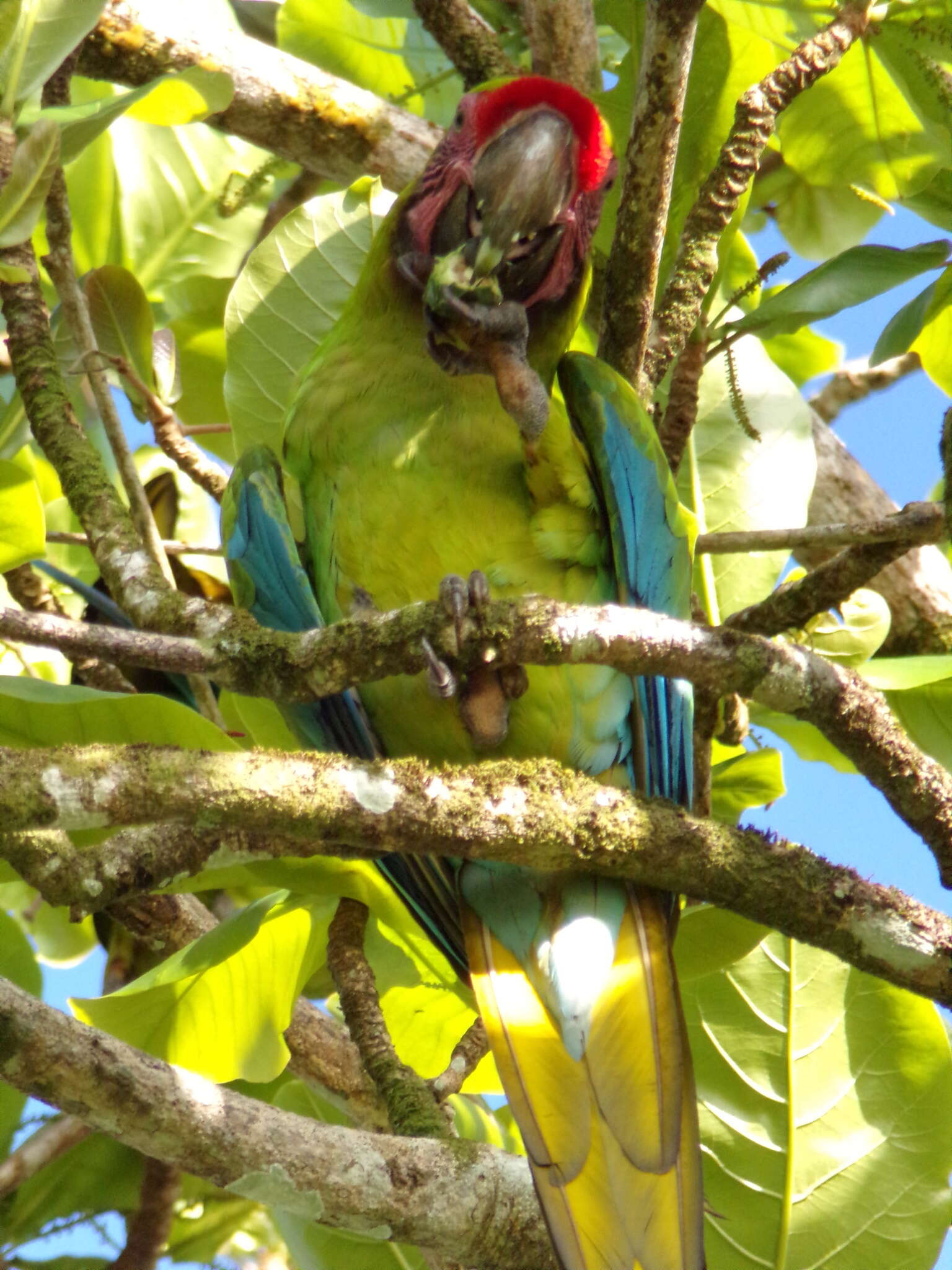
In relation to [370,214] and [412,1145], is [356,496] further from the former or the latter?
[412,1145]

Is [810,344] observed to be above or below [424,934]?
above

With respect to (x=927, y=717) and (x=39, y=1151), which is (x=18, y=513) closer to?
(x=39, y=1151)

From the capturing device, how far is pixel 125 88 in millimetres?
2344

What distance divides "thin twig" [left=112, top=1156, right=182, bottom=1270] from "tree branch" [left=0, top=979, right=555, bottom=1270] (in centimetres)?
84

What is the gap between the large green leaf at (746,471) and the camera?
2125mm

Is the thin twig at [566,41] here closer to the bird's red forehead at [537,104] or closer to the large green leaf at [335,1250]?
the bird's red forehead at [537,104]

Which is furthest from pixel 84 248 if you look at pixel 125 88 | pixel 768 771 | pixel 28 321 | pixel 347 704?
pixel 768 771

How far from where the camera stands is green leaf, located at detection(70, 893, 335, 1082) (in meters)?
1.63

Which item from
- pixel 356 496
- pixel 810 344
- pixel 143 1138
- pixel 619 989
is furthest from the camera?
pixel 810 344

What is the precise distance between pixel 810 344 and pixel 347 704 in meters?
1.53

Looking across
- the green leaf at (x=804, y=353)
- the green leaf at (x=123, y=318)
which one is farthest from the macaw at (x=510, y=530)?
the green leaf at (x=804, y=353)

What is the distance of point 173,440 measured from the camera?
6.34 ft

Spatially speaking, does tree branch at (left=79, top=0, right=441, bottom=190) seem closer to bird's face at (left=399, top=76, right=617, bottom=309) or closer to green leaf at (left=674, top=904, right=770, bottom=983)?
bird's face at (left=399, top=76, right=617, bottom=309)

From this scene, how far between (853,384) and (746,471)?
1.01m
